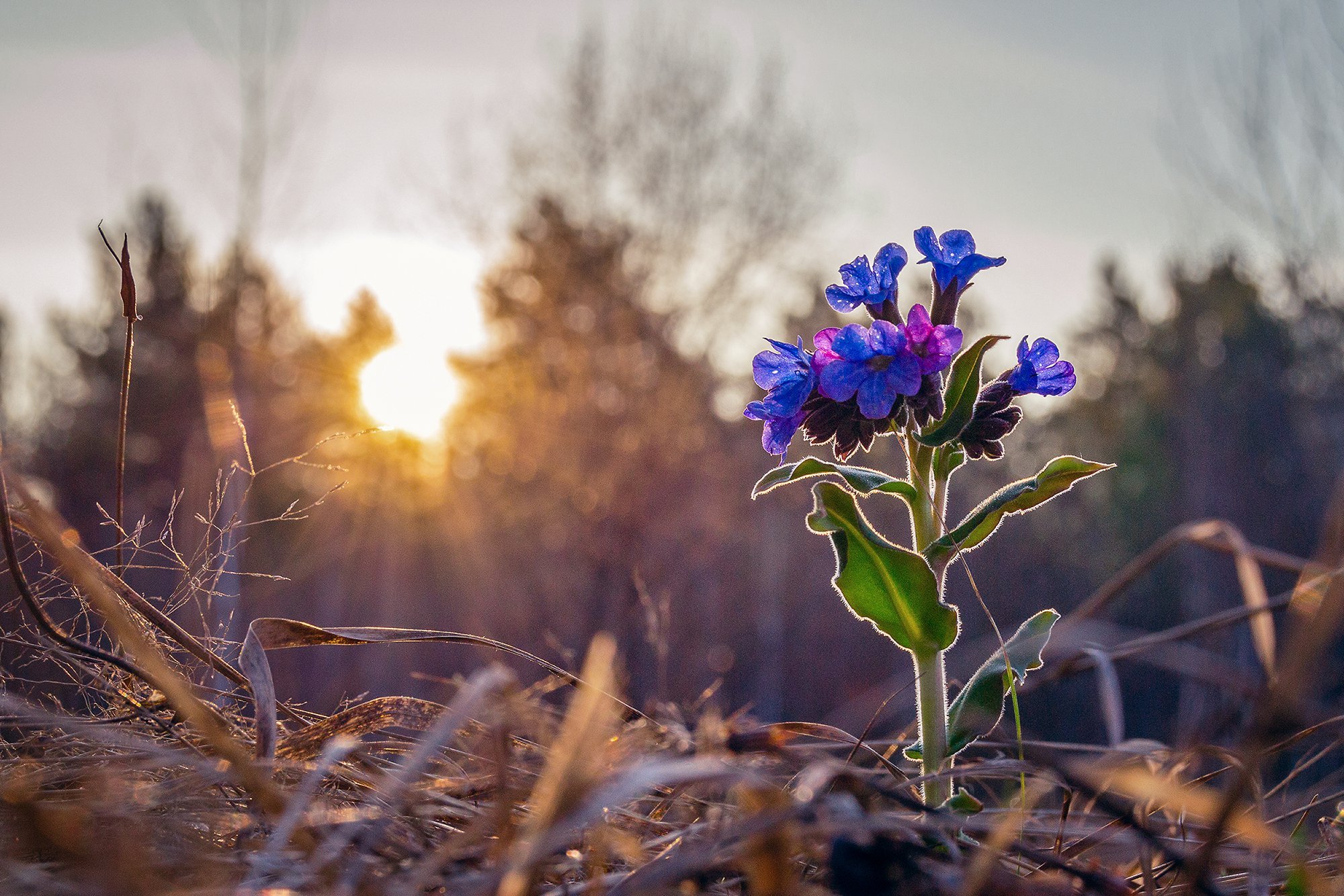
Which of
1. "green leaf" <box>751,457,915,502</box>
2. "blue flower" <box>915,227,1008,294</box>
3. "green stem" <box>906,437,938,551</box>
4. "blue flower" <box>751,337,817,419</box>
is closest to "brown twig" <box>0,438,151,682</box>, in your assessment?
"green leaf" <box>751,457,915,502</box>

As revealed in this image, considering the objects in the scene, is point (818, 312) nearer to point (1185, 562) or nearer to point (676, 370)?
point (676, 370)

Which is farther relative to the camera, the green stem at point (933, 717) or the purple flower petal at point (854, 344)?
the purple flower petal at point (854, 344)

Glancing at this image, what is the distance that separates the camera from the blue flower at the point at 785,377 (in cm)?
155

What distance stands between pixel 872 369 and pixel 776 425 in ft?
0.72

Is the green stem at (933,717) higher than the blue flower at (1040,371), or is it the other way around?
the blue flower at (1040,371)

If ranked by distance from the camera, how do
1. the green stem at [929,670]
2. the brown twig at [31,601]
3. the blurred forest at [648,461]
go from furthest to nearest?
the blurred forest at [648,461] < the green stem at [929,670] < the brown twig at [31,601]

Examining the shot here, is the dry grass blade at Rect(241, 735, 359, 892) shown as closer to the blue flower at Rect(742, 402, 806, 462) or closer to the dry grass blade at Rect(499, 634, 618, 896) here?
the dry grass blade at Rect(499, 634, 618, 896)

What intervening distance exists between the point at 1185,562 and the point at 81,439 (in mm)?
20387

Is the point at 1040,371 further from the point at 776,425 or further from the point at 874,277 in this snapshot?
the point at 776,425

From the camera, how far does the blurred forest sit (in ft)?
38.7

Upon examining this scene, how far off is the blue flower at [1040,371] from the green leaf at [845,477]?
0.94ft

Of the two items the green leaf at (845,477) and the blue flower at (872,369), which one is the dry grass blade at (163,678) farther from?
the blue flower at (872,369)

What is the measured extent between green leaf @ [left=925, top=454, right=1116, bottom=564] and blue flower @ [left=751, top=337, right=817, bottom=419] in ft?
1.13

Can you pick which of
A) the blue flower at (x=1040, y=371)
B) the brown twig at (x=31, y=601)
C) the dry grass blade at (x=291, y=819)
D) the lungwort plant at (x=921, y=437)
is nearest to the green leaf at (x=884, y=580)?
the lungwort plant at (x=921, y=437)
